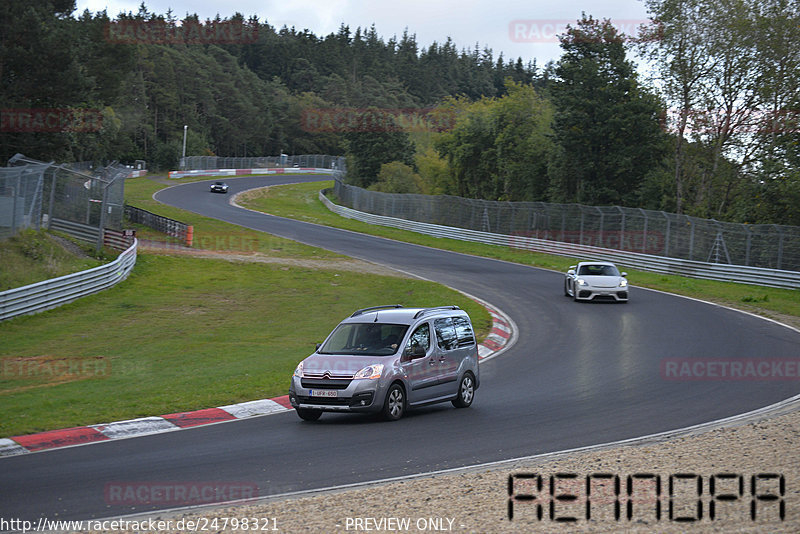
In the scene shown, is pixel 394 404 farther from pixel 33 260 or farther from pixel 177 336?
pixel 33 260

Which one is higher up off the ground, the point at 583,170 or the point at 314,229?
the point at 583,170

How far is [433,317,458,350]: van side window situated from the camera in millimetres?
13516

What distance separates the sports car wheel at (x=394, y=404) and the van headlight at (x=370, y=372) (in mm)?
339

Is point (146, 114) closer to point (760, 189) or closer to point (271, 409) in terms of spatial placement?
point (760, 189)

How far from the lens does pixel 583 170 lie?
5731cm

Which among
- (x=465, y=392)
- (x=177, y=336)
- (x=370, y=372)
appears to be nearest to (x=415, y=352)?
(x=370, y=372)

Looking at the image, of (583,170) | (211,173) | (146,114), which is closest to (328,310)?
(583,170)

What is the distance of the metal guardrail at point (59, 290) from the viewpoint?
2214 cm

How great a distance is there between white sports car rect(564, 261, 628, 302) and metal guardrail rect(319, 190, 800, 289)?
312 inches

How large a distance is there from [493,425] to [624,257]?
97.3ft

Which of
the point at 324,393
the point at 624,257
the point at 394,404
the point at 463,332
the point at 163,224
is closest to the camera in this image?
the point at 324,393

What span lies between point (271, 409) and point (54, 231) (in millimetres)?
21036

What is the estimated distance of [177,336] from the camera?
2133cm

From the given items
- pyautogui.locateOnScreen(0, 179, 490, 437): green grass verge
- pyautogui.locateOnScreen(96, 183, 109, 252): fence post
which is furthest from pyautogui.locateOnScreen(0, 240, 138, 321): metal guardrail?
pyautogui.locateOnScreen(96, 183, 109, 252): fence post
